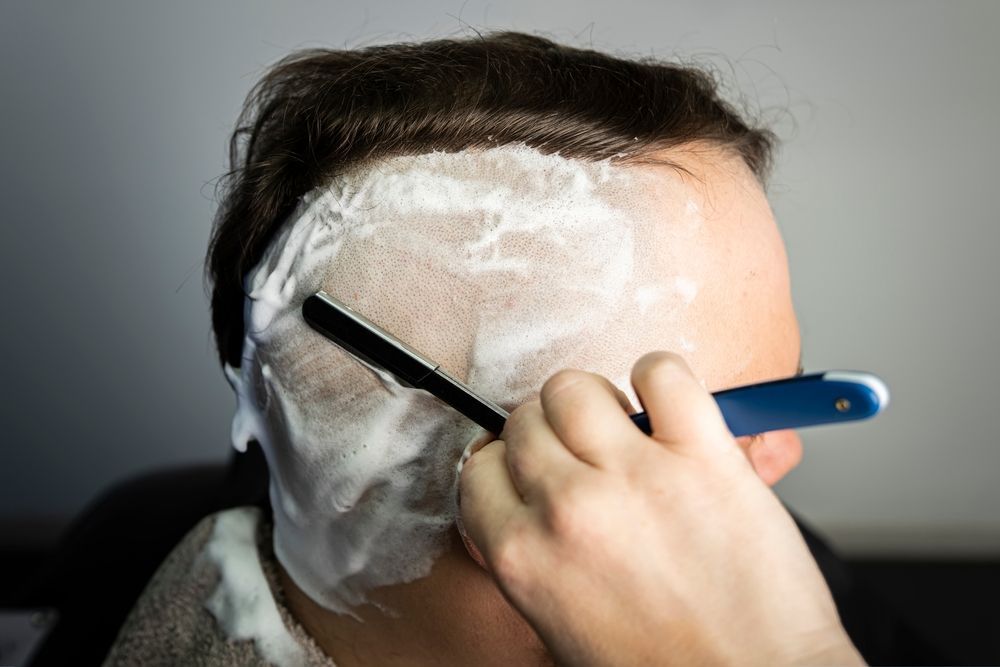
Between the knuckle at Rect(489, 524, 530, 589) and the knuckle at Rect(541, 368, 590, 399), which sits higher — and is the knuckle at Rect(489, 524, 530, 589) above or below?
below

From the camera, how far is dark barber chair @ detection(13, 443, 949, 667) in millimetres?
1083

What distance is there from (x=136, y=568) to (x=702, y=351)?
921 mm

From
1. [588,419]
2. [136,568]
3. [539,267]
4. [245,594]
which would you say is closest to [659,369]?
[588,419]

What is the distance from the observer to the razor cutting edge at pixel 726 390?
0.44m

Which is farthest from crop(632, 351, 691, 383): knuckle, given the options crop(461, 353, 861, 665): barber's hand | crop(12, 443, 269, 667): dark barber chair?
crop(12, 443, 269, 667): dark barber chair

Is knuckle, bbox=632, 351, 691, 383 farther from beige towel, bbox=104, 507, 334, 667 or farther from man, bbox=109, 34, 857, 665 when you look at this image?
beige towel, bbox=104, 507, 334, 667

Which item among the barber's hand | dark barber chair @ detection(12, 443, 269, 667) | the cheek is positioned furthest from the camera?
dark barber chair @ detection(12, 443, 269, 667)

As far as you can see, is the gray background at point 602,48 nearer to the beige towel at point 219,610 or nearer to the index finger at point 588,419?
the beige towel at point 219,610

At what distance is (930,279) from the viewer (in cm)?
157

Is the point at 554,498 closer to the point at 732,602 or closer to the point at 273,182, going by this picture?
the point at 732,602

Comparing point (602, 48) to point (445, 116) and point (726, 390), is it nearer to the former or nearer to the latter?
point (445, 116)

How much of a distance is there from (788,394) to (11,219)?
1611mm

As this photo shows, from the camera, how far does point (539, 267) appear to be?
2.04 feet

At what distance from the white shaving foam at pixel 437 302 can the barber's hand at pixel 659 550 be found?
6.3 inches
